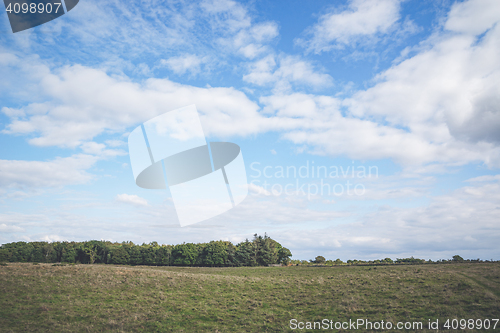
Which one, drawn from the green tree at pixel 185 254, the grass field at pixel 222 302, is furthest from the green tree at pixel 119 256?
the grass field at pixel 222 302

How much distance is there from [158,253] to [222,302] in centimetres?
7161

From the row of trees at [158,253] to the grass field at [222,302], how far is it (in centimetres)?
5150

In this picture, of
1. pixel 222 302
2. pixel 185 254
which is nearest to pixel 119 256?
pixel 185 254

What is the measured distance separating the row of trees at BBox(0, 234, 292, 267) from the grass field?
169 feet

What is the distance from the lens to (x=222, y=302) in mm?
28656

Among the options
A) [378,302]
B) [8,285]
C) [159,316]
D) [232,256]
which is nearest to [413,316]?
[378,302]

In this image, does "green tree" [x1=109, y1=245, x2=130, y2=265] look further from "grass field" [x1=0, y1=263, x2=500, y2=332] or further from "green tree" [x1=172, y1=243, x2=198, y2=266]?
"grass field" [x1=0, y1=263, x2=500, y2=332]

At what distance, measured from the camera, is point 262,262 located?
88750 millimetres

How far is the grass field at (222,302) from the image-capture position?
2150cm

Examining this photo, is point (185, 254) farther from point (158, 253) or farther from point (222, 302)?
point (222, 302)

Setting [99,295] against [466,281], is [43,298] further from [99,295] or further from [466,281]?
[466,281]

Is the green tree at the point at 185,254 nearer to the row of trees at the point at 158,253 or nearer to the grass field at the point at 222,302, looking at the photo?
the row of trees at the point at 158,253

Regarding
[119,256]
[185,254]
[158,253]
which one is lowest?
[119,256]

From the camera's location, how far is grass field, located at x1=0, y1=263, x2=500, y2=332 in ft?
70.5
